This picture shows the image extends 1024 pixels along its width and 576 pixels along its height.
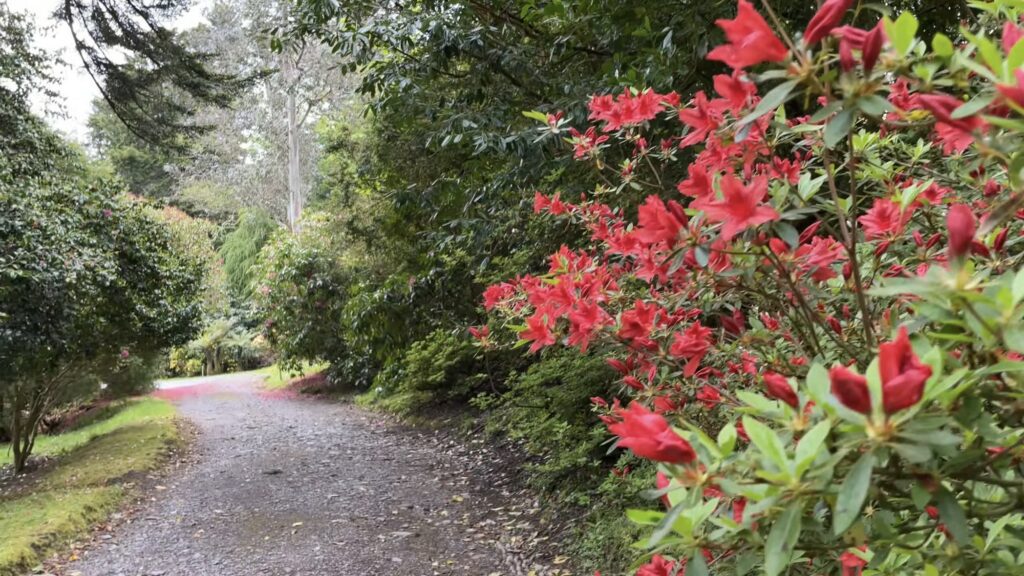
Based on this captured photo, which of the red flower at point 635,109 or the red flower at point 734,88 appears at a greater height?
the red flower at point 635,109

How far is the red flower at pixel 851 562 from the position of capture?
973 mm

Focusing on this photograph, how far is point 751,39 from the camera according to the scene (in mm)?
720

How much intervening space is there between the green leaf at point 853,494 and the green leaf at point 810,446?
0.04 m

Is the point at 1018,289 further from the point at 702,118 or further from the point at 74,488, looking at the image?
the point at 74,488

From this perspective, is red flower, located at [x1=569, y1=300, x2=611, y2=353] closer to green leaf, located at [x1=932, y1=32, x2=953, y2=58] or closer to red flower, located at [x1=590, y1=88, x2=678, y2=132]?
red flower, located at [x1=590, y1=88, x2=678, y2=132]

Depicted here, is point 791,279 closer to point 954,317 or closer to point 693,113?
point 693,113

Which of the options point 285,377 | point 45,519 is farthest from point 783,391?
point 285,377

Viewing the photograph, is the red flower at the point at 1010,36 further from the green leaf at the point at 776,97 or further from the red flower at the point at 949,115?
the green leaf at the point at 776,97

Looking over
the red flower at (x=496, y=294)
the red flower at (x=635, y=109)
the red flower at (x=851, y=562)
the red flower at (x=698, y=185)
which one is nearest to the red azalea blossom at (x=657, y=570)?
the red flower at (x=851, y=562)

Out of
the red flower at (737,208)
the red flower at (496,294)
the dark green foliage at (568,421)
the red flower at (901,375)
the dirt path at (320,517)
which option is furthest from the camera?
the dark green foliage at (568,421)

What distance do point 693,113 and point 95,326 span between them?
802cm

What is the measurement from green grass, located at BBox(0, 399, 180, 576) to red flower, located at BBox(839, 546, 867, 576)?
435cm

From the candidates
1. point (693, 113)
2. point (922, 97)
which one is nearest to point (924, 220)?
point (693, 113)

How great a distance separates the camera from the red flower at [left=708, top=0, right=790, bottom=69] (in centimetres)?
72
